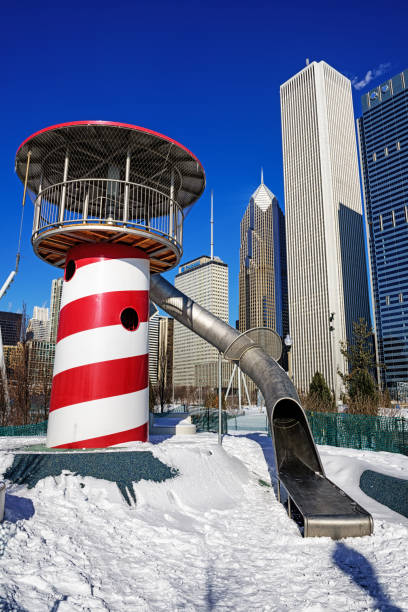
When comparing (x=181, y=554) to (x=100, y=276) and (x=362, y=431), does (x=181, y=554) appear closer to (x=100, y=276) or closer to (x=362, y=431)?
(x=100, y=276)

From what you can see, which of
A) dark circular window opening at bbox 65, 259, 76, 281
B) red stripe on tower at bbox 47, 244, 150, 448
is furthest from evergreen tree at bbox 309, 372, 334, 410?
dark circular window opening at bbox 65, 259, 76, 281

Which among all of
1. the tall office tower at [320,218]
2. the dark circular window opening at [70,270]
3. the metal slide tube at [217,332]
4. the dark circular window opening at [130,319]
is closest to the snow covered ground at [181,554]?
the metal slide tube at [217,332]

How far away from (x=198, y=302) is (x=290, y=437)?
16575 cm

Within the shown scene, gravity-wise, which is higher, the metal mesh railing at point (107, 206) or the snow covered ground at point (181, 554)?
the metal mesh railing at point (107, 206)

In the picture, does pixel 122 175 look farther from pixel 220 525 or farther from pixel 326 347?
pixel 326 347

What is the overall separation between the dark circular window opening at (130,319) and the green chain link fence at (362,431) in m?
11.5

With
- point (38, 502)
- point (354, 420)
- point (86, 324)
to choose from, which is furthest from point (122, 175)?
point (354, 420)

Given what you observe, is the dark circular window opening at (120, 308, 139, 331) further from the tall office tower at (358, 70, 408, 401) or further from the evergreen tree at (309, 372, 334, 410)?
the tall office tower at (358, 70, 408, 401)

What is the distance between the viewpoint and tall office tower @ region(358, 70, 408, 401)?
15100cm

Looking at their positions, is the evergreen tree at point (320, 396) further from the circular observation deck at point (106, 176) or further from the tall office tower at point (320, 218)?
the tall office tower at point (320, 218)

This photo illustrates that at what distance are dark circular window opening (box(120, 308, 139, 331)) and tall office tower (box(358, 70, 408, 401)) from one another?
14966 cm

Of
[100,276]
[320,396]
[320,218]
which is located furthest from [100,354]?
[320,218]

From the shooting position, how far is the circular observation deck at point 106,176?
11.6 meters

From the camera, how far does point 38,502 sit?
277 inches
